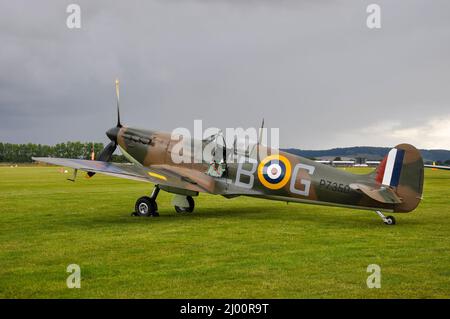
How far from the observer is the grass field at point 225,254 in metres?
6.15

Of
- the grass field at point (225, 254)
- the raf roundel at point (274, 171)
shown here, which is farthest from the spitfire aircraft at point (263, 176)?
the grass field at point (225, 254)

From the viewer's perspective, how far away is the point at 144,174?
13.4m

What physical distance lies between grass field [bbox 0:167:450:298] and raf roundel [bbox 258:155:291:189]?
3.27ft

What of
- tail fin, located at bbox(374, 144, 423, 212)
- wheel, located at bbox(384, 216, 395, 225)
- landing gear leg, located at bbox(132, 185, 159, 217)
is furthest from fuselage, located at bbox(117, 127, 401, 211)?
landing gear leg, located at bbox(132, 185, 159, 217)

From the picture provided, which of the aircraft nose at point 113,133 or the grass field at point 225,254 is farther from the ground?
the aircraft nose at point 113,133

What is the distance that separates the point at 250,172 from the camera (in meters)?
13.3

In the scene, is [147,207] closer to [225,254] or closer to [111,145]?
[111,145]

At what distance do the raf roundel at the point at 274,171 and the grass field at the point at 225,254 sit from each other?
998 millimetres

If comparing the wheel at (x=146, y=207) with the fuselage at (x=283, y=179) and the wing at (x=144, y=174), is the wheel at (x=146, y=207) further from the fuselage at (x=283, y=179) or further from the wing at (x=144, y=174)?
Answer: the fuselage at (x=283, y=179)

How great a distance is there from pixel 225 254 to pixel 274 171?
4842mm

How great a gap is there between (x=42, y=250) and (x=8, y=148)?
15834cm

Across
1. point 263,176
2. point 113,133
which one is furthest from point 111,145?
point 263,176

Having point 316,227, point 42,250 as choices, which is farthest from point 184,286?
point 316,227

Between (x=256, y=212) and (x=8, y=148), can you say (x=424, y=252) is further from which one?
(x=8, y=148)
